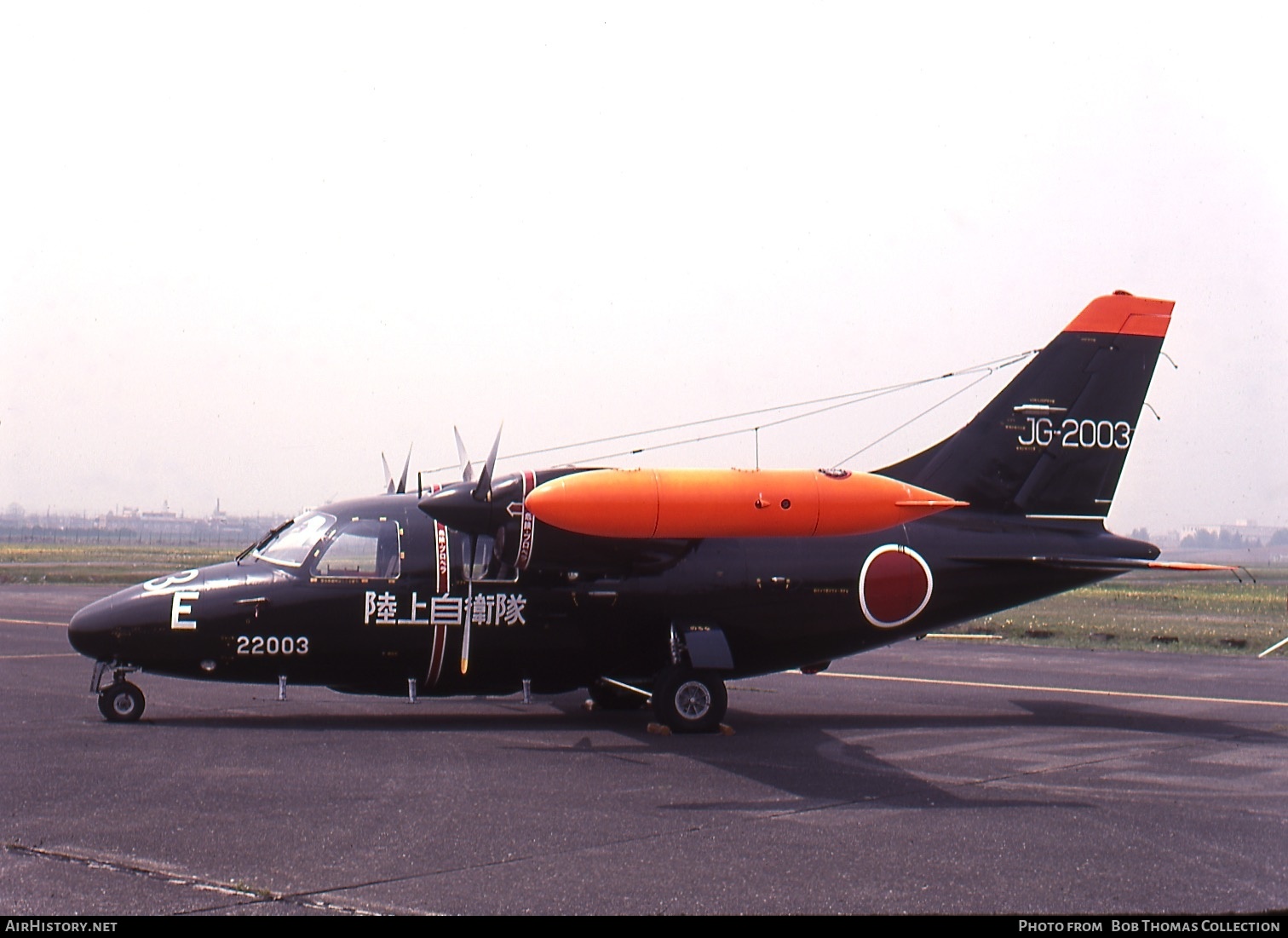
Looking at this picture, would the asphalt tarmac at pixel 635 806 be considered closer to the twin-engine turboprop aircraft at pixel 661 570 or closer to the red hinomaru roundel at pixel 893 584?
the twin-engine turboprop aircraft at pixel 661 570

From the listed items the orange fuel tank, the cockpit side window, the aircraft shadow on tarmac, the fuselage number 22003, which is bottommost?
the aircraft shadow on tarmac

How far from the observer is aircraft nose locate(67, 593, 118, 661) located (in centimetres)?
1709

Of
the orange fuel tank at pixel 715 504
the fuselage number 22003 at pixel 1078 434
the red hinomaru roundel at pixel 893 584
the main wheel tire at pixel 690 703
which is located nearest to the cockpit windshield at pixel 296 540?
the orange fuel tank at pixel 715 504

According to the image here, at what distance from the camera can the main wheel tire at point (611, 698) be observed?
19.8 metres

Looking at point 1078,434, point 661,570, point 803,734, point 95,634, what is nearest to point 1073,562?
point 1078,434

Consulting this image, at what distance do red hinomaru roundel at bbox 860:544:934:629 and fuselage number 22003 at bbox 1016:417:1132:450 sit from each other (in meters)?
2.98

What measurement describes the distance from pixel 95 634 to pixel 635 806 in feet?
29.4

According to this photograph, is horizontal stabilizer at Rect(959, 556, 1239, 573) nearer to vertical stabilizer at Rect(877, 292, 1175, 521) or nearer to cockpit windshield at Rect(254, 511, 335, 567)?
vertical stabilizer at Rect(877, 292, 1175, 521)

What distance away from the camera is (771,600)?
18.7m

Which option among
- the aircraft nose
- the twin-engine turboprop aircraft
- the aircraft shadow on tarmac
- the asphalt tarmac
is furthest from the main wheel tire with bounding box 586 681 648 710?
the aircraft nose
